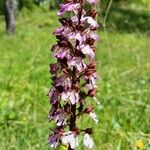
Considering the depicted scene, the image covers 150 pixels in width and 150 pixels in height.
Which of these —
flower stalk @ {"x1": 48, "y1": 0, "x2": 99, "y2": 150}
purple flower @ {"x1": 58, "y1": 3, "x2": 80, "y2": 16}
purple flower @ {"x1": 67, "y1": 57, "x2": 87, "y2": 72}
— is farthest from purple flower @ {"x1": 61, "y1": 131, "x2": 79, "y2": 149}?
purple flower @ {"x1": 58, "y1": 3, "x2": 80, "y2": 16}

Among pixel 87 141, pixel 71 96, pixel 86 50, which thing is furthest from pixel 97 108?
pixel 86 50

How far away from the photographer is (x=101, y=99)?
9000 mm

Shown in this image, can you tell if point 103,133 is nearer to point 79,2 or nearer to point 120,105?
point 120,105

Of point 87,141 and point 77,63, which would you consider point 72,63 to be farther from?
point 87,141

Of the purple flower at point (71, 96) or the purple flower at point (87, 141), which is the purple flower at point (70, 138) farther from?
the purple flower at point (71, 96)

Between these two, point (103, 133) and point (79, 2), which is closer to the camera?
point (79, 2)

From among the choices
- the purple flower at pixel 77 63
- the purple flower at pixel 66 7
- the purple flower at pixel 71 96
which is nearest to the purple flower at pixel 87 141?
the purple flower at pixel 71 96

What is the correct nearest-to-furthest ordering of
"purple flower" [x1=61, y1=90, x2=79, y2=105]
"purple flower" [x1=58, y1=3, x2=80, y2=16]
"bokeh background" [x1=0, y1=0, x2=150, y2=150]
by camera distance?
"purple flower" [x1=58, y1=3, x2=80, y2=16], "purple flower" [x1=61, y1=90, x2=79, y2=105], "bokeh background" [x1=0, y1=0, x2=150, y2=150]

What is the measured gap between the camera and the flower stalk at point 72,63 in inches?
131

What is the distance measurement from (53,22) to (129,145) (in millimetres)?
26333

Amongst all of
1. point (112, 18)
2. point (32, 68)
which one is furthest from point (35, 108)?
point (112, 18)

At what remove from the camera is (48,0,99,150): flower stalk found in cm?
334

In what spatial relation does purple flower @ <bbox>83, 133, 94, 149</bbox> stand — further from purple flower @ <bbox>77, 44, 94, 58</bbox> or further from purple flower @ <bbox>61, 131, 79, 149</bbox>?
purple flower @ <bbox>77, 44, 94, 58</bbox>

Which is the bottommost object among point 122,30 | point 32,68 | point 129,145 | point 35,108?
point 129,145
